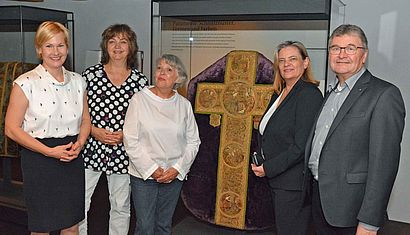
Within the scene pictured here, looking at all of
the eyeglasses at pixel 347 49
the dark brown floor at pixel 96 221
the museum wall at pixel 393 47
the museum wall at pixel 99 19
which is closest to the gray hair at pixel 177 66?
the eyeglasses at pixel 347 49

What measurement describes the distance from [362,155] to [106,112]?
1.47 metres

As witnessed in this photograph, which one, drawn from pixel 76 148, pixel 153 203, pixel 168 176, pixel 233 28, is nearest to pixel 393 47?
pixel 233 28

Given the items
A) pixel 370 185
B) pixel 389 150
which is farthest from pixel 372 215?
pixel 389 150

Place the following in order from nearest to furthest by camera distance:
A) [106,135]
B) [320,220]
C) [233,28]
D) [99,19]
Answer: [320,220], [106,135], [233,28], [99,19]

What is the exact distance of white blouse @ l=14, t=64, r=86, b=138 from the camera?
2.25 m

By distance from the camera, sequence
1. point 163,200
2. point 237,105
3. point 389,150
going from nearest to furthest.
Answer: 1. point 389,150
2. point 163,200
3. point 237,105

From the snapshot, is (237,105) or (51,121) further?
(237,105)

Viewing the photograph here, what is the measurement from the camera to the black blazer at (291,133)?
2.28m

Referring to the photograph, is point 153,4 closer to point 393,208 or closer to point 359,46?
point 359,46

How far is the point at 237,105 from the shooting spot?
3209 mm

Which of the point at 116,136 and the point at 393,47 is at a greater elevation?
the point at 393,47

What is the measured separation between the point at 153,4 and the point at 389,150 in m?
2.03

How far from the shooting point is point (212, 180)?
3352 millimetres

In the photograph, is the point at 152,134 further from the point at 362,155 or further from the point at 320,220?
the point at 362,155
